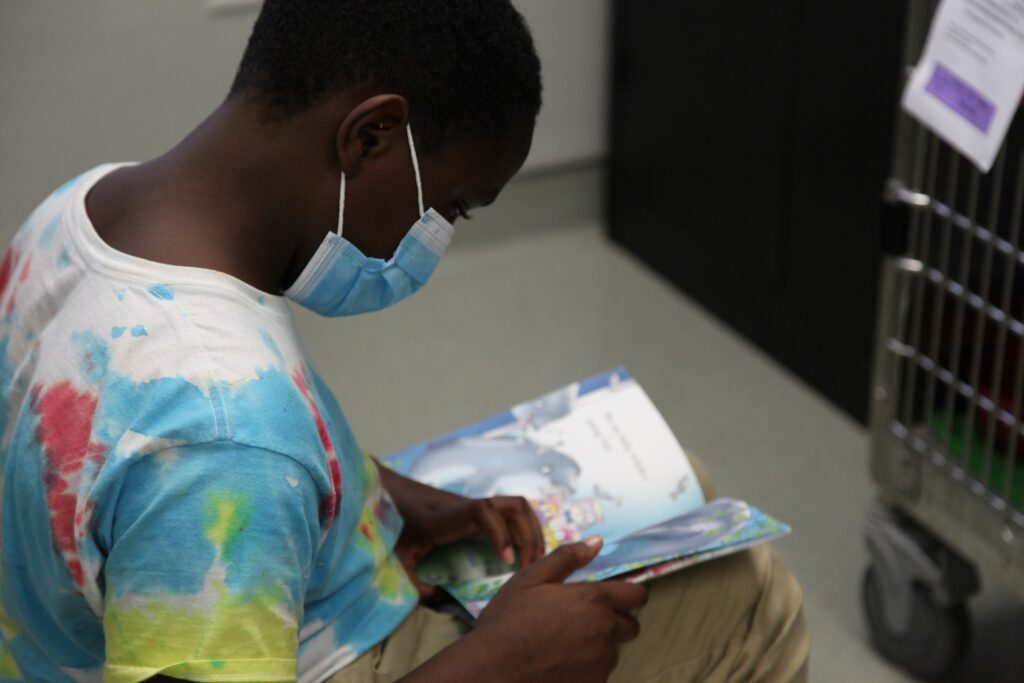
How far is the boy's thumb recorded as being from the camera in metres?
1.07

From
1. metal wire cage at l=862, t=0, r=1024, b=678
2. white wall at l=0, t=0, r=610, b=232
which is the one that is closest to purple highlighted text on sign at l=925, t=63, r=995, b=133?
metal wire cage at l=862, t=0, r=1024, b=678

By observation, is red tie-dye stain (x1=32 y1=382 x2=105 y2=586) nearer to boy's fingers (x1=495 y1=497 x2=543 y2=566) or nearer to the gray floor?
boy's fingers (x1=495 y1=497 x2=543 y2=566)

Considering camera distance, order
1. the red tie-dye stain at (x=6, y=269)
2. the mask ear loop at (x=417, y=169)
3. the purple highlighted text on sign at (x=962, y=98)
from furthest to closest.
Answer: the purple highlighted text on sign at (x=962, y=98)
the red tie-dye stain at (x=6, y=269)
the mask ear loop at (x=417, y=169)

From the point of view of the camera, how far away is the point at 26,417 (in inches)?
34.2

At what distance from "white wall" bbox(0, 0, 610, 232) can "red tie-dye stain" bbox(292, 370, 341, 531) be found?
4.87 ft

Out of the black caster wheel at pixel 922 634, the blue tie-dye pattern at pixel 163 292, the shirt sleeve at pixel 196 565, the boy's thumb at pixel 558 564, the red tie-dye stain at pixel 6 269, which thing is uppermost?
the blue tie-dye pattern at pixel 163 292

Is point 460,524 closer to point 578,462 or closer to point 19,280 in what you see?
point 578,462

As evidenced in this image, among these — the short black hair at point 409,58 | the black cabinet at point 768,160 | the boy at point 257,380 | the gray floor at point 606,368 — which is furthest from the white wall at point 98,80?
the short black hair at point 409,58

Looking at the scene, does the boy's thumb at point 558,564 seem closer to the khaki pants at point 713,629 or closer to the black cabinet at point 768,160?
the khaki pants at point 713,629

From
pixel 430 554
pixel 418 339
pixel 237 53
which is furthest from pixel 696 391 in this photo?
pixel 430 554

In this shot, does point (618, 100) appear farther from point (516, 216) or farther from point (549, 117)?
point (516, 216)

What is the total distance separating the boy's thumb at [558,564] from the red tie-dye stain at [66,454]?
351mm

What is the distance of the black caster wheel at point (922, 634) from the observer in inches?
63.9

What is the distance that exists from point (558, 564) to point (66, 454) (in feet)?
1.32
